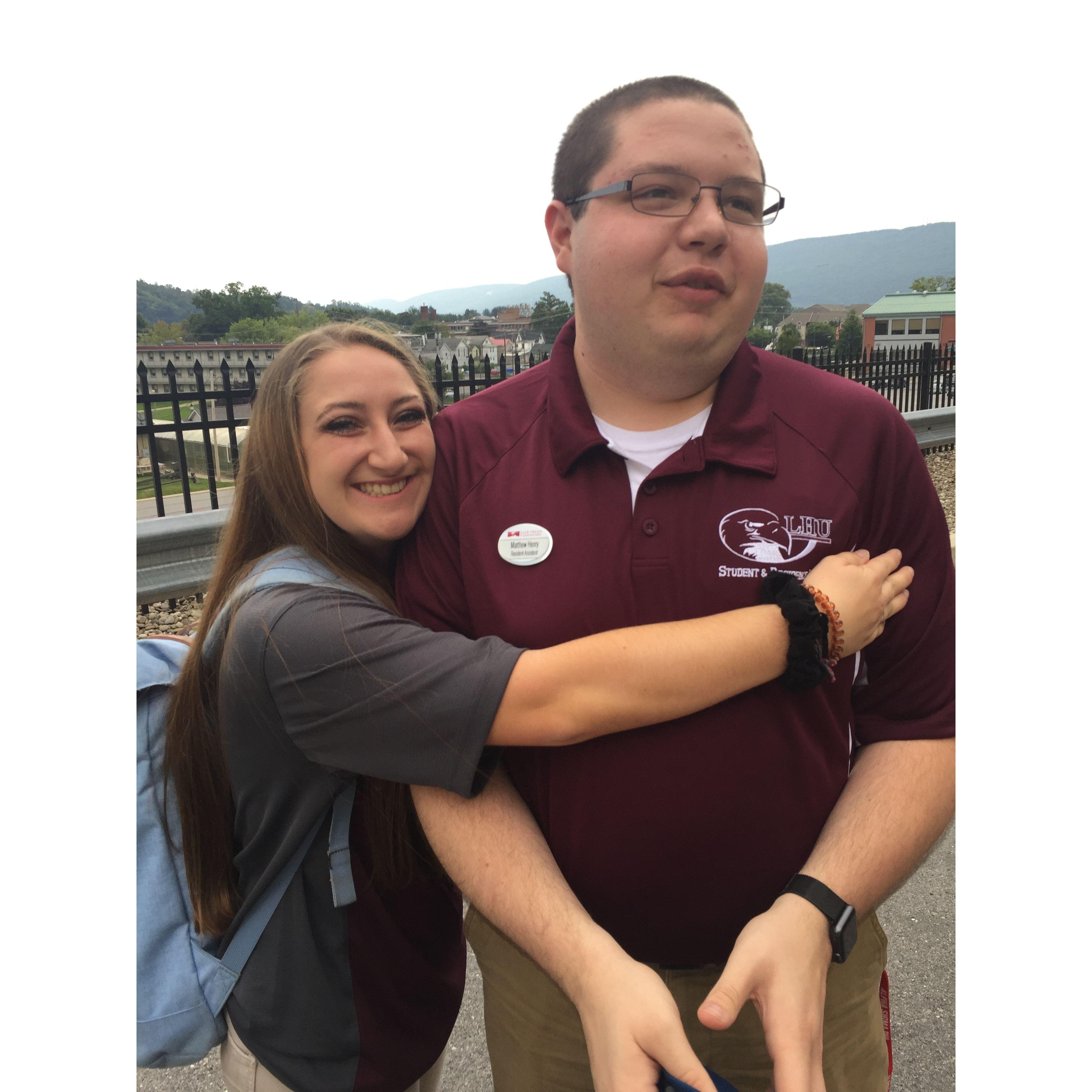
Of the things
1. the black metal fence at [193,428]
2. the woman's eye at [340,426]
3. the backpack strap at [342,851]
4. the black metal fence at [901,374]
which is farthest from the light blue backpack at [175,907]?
the black metal fence at [901,374]

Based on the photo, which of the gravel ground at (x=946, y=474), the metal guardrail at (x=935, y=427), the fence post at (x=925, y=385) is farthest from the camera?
the fence post at (x=925, y=385)

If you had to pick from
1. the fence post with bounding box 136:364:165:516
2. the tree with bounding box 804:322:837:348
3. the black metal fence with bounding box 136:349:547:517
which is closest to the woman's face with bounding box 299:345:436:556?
the tree with bounding box 804:322:837:348

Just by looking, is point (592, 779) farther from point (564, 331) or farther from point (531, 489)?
point (564, 331)

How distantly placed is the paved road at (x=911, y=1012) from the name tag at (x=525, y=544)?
1407 millimetres

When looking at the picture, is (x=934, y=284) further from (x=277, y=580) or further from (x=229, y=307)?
(x=229, y=307)

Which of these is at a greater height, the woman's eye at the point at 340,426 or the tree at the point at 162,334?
the tree at the point at 162,334

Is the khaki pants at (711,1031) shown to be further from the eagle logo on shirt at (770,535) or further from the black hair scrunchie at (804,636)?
the eagle logo on shirt at (770,535)

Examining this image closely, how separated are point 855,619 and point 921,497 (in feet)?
0.90

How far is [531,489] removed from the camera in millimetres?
1257

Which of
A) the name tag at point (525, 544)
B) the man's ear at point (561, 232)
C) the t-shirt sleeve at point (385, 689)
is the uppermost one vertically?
the man's ear at point (561, 232)

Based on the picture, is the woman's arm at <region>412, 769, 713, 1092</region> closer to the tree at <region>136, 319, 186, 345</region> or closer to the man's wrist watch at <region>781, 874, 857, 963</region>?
the man's wrist watch at <region>781, 874, 857, 963</region>

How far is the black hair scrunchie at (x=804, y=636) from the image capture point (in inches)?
44.6

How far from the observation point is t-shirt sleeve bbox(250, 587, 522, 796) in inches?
43.3

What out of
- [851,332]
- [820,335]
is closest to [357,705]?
[820,335]
